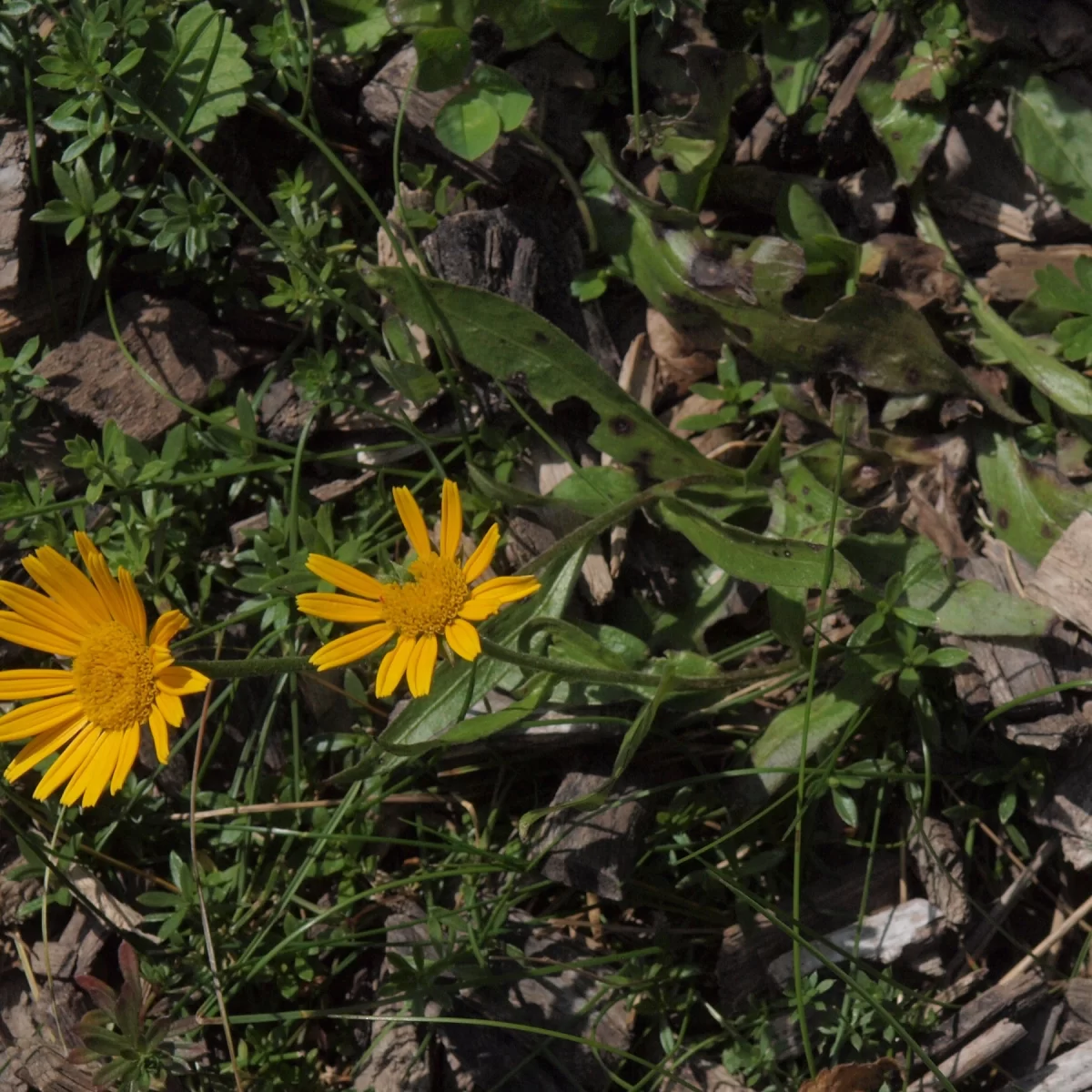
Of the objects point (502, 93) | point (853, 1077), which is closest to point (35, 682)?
point (502, 93)

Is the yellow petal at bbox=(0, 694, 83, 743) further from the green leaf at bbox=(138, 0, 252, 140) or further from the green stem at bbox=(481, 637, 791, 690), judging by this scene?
the green leaf at bbox=(138, 0, 252, 140)

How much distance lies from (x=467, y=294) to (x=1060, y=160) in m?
1.59

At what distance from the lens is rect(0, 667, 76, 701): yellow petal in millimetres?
2244

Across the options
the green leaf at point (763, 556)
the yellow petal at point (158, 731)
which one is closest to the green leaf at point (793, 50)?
the green leaf at point (763, 556)

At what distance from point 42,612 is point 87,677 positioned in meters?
0.18

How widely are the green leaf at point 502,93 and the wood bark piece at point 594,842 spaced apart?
69.0 inches

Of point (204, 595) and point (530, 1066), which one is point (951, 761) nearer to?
point (530, 1066)

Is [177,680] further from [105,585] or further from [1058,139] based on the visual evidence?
[1058,139]

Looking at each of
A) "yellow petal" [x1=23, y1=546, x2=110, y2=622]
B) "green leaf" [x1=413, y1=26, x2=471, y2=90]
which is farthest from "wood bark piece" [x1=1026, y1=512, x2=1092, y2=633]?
"yellow petal" [x1=23, y1=546, x2=110, y2=622]

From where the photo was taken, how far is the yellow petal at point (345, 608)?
213 cm

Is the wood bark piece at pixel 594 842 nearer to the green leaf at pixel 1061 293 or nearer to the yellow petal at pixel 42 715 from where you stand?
the yellow petal at pixel 42 715

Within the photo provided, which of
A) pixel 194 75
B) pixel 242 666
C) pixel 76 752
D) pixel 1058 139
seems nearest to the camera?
pixel 242 666

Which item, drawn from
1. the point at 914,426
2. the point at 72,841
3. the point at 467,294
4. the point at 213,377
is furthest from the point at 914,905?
the point at 213,377

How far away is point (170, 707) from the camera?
2.04m
